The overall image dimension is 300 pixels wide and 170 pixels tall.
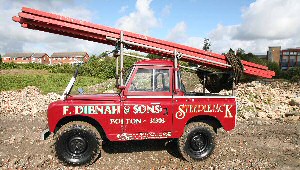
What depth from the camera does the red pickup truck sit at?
618 centimetres

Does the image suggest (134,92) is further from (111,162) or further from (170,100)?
(111,162)

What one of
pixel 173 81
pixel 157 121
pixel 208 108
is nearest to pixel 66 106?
pixel 157 121

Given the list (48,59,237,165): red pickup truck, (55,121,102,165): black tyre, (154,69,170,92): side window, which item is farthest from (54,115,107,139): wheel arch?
(154,69,170,92): side window

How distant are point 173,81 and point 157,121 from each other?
43.0 inches

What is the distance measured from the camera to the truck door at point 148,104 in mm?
6305

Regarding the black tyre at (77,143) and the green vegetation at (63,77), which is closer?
the black tyre at (77,143)

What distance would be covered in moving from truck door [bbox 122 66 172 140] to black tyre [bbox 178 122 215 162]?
0.51m

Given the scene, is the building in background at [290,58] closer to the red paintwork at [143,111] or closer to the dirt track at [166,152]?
the dirt track at [166,152]

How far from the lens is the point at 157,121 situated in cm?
641

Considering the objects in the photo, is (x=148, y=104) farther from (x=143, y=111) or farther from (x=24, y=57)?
(x=24, y=57)

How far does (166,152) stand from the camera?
734cm

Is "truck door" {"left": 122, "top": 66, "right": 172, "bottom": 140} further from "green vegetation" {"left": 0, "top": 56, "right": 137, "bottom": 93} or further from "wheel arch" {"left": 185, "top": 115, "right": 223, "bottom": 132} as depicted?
"green vegetation" {"left": 0, "top": 56, "right": 137, "bottom": 93}

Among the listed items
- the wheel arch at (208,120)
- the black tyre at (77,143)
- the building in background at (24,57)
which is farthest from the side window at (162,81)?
the building in background at (24,57)

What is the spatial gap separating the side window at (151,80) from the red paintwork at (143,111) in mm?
93
